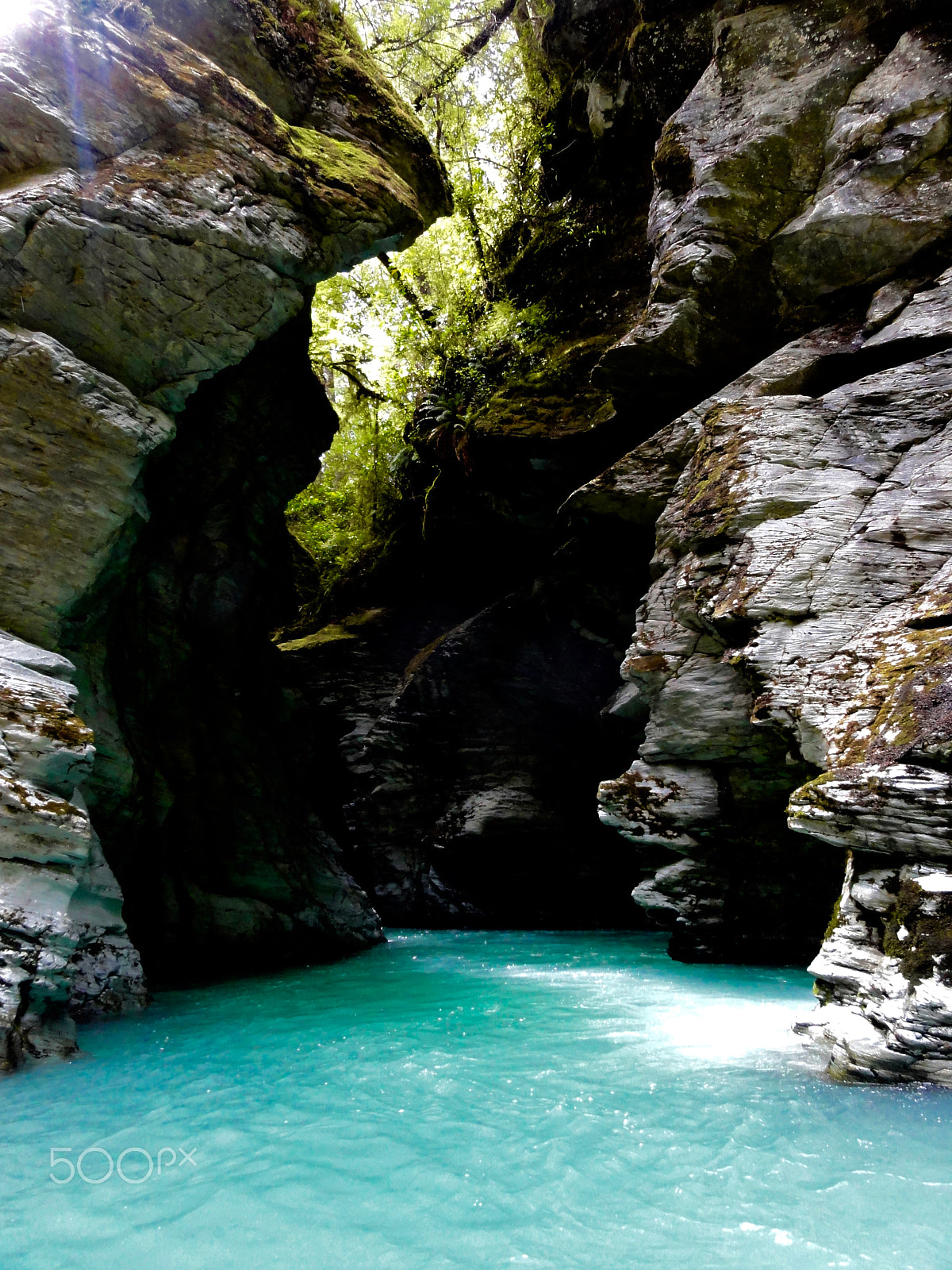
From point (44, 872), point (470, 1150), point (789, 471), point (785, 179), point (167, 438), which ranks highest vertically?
point (785, 179)

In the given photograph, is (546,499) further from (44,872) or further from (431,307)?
(44,872)

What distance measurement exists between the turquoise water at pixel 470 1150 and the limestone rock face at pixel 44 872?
0.37 metres

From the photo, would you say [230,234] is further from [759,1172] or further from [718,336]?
[759,1172]

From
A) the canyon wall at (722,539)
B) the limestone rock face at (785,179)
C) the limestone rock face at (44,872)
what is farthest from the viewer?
the limestone rock face at (785,179)

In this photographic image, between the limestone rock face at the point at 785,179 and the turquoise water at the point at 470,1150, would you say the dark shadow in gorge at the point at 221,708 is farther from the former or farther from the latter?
the limestone rock face at the point at 785,179

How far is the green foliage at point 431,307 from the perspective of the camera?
15.7 m

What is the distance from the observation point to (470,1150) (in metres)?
3.88

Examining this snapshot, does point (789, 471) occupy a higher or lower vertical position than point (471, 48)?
lower

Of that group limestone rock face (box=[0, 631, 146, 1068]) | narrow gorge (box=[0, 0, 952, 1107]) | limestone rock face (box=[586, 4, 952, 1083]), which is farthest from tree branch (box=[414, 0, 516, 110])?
limestone rock face (box=[0, 631, 146, 1068])

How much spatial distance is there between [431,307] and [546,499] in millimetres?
7168

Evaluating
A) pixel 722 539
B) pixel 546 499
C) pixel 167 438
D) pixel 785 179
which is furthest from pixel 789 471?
pixel 167 438

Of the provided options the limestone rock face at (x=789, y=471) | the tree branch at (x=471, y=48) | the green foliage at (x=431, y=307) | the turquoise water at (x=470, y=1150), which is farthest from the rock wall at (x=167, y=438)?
the tree branch at (x=471, y=48)

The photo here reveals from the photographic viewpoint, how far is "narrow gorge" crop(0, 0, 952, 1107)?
6211 millimetres

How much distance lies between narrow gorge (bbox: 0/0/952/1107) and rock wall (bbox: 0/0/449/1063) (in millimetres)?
48
